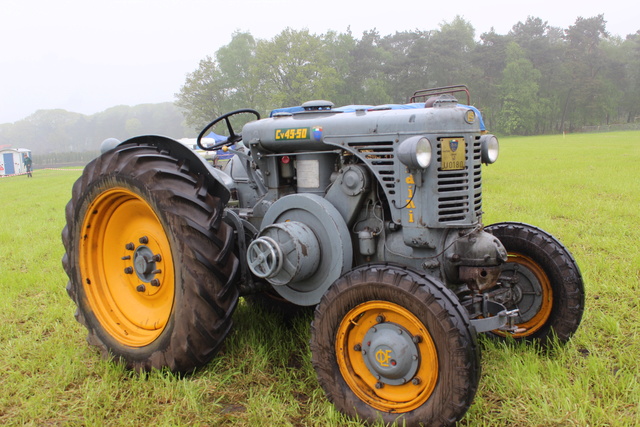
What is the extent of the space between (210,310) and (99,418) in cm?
82

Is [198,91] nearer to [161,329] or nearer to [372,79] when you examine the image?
[372,79]

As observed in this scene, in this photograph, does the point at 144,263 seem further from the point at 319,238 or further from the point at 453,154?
the point at 453,154

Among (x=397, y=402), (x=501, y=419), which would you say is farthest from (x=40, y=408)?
(x=501, y=419)

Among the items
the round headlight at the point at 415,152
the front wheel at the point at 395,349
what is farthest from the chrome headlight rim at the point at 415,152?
the front wheel at the point at 395,349

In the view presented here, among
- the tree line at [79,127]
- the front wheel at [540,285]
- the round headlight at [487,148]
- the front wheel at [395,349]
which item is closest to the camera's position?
the front wheel at [395,349]

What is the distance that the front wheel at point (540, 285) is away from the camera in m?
3.19

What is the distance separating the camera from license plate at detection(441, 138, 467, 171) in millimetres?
2662

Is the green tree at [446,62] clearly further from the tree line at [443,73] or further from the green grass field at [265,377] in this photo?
the green grass field at [265,377]

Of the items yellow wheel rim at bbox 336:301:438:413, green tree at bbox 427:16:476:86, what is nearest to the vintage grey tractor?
yellow wheel rim at bbox 336:301:438:413

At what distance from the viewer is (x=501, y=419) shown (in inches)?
98.0

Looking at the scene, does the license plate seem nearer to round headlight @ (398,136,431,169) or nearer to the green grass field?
round headlight @ (398,136,431,169)

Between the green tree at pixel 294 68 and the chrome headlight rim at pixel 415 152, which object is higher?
the green tree at pixel 294 68

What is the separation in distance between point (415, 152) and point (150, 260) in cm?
189

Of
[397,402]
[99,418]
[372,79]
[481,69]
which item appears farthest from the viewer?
[481,69]
